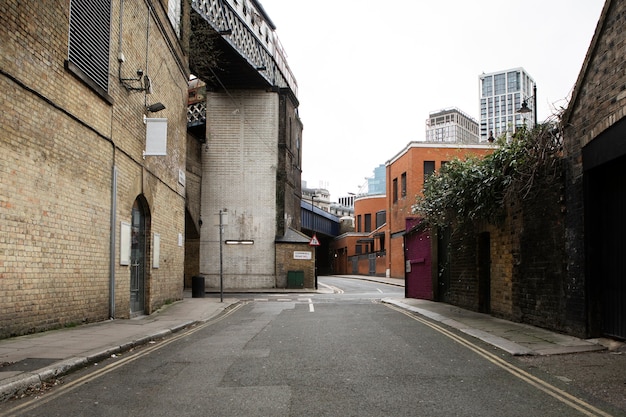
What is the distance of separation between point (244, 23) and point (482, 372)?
22.6 metres

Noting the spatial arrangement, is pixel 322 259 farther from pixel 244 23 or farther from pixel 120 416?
pixel 120 416

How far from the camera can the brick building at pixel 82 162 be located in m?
8.29

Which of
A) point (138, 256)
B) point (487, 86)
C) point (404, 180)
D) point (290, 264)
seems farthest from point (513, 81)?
point (138, 256)

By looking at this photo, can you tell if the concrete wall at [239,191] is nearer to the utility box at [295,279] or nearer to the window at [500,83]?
the utility box at [295,279]

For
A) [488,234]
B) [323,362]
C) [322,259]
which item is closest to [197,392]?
[323,362]

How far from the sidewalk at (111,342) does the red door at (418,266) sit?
19.5 feet

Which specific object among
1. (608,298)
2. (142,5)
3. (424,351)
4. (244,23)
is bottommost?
(424,351)

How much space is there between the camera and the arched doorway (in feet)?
45.6

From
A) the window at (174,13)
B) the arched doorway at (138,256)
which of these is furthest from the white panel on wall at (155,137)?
the window at (174,13)

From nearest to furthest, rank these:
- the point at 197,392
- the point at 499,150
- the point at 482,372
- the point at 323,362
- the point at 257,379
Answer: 1. the point at 197,392
2. the point at 257,379
3. the point at 482,372
4. the point at 323,362
5. the point at 499,150

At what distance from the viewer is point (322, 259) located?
7712 centimetres

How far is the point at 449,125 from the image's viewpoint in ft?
294

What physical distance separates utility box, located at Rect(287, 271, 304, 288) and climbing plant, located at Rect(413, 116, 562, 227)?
46.1 ft

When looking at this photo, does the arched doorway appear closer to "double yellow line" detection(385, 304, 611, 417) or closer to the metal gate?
"double yellow line" detection(385, 304, 611, 417)
